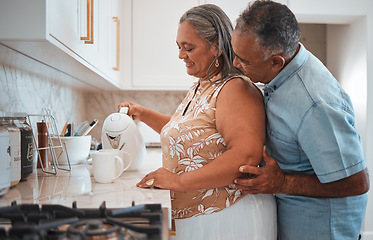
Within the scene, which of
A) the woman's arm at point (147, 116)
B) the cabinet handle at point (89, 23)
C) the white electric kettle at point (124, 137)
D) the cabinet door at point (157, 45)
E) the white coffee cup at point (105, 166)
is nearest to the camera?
the white coffee cup at point (105, 166)

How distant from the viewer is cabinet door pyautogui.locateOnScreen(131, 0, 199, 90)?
2191mm

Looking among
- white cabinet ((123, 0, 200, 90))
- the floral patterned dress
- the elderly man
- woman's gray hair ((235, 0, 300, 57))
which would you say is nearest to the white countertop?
the floral patterned dress

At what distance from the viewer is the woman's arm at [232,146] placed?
0.87 meters

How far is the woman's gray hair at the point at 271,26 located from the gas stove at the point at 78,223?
523 mm

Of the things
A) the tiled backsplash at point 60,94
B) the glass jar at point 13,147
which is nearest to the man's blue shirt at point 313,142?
the glass jar at point 13,147

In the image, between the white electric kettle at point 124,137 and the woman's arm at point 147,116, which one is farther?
the woman's arm at point 147,116


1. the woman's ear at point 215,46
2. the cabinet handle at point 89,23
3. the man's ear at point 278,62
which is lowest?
the man's ear at point 278,62

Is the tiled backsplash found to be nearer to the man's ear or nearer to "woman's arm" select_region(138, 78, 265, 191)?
"woman's arm" select_region(138, 78, 265, 191)

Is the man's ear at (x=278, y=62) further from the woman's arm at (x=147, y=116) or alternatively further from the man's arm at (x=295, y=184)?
the woman's arm at (x=147, y=116)

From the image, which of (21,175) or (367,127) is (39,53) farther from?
(367,127)

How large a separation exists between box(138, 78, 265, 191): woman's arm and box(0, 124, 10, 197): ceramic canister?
0.34m

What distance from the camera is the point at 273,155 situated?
1.02m

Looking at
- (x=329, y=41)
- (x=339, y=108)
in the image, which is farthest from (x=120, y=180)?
(x=329, y=41)

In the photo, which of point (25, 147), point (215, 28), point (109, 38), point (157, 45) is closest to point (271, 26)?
point (215, 28)
